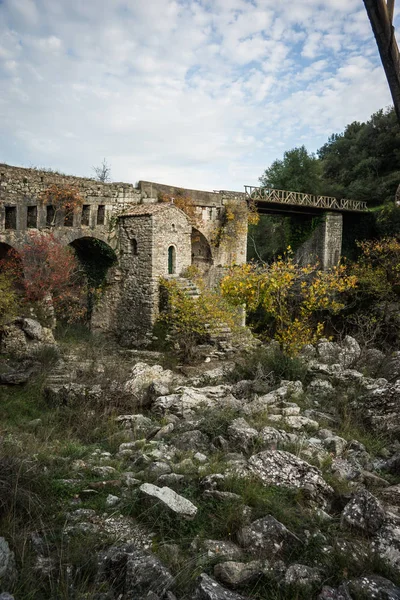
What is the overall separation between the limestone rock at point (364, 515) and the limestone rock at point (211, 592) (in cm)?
126

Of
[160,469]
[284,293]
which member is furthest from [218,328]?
[160,469]

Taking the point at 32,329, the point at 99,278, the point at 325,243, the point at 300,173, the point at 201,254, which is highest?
the point at 300,173

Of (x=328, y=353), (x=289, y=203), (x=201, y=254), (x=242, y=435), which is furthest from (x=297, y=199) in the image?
(x=242, y=435)

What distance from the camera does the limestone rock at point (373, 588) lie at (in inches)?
111

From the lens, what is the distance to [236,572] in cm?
301

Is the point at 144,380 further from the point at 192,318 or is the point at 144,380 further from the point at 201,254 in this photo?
the point at 201,254

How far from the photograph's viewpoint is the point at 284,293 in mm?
10953

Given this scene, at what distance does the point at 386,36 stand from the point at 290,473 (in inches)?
148

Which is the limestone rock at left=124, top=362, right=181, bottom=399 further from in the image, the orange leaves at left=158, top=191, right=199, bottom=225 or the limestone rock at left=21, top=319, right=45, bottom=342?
the orange leaves at left=158, top=191, right=199, bottom=225

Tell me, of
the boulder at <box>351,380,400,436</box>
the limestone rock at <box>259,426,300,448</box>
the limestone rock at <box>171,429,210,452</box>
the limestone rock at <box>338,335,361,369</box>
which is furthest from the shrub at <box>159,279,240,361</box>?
the limestone rock at <box>259,426,300,448</box>

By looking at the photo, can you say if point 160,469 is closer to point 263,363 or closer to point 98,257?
point 263,363

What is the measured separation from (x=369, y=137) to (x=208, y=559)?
37.7 meters

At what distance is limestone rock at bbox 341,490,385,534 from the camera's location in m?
3.57

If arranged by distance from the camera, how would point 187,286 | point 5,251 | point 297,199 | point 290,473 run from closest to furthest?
point 290,473
point 5,251
point 187,286
point 297,199
